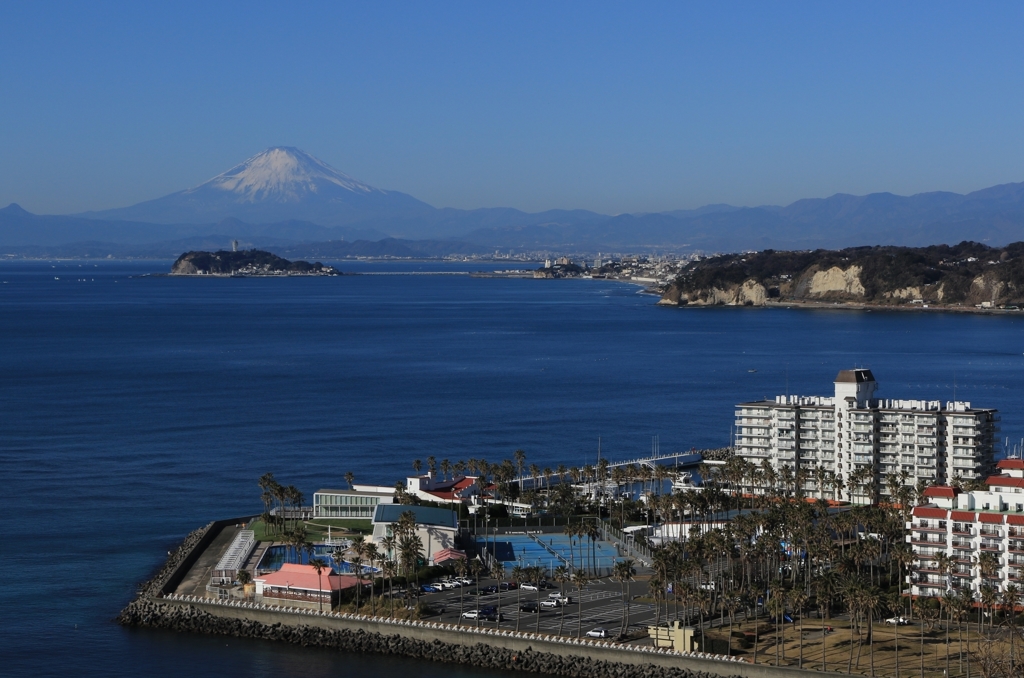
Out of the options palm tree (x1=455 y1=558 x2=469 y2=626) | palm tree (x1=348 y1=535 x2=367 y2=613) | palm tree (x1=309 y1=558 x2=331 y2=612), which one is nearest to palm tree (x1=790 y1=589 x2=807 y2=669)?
palm tree (x1=455 y1=558 x2=469 y2=626)

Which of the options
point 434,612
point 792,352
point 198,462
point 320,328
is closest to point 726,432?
point 198,462

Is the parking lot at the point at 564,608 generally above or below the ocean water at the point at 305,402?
below

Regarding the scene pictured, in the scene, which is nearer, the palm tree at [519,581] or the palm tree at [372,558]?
the palm tree at [519,581]

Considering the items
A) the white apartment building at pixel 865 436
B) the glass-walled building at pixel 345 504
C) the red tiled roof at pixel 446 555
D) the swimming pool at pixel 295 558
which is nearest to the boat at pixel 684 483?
the white apartment building at pixel 865 436

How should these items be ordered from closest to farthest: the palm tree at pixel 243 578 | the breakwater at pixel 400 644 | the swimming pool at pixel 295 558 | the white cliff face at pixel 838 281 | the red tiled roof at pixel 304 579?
the breakwater at pixel 400 644, the red tiled roof at pixel 304 579, the palm tree at pixel 243 578, the swimming pool at pixel 295 558, the white cliff face at pixel 838 281

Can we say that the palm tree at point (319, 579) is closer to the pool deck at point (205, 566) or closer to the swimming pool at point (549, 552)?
the pool deck at point (205, 566)

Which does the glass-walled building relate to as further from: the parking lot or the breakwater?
the breakwater
